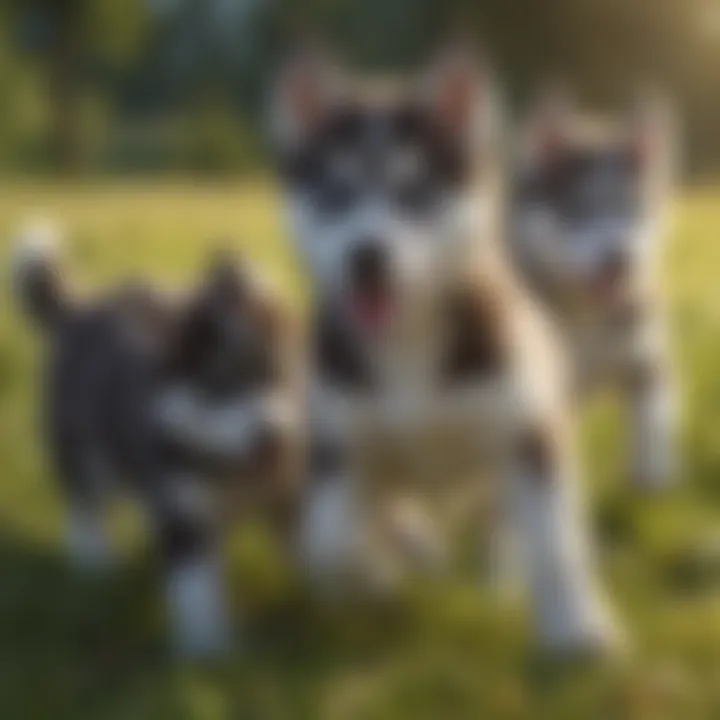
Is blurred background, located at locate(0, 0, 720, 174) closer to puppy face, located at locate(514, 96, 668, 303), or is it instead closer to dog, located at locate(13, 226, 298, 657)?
puppy face, located at locate(514, 96, 668, 303)

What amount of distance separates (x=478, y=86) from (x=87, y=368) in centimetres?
28

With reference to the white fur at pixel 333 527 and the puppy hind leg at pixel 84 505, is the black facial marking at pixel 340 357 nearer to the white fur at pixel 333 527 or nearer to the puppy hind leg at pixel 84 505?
the white fur at pixel 333 527

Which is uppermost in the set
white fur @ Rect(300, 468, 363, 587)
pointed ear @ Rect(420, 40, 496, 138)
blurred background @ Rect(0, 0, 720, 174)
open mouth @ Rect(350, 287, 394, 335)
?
blurred background @ Rect(0, 0, 720, 174)

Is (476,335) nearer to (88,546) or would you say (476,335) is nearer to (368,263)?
(368,263)

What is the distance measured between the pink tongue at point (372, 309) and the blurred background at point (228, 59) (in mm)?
200

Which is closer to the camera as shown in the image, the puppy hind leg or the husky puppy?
the husky puppy

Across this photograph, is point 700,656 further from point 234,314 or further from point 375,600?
point 234,314

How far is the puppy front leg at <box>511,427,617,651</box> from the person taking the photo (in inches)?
24.1

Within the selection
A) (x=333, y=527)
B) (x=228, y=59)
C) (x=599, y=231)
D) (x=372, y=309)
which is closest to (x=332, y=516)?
(x=333, y=527)

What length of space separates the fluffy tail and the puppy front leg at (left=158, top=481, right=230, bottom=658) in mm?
205

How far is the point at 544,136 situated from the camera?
2.42 ft

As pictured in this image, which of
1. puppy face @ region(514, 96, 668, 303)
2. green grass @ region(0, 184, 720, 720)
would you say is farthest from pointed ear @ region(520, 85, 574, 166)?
green grass @ region(0, 184, 720, 720)

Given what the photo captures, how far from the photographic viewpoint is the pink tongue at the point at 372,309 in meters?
0.61

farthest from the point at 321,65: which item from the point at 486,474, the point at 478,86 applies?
the point at 486,474
